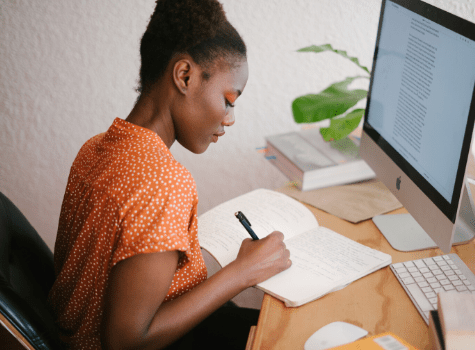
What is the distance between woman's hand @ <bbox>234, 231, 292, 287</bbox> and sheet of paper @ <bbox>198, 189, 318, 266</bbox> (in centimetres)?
6

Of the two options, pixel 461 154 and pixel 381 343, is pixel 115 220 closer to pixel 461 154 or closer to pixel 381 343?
pixel 381 343

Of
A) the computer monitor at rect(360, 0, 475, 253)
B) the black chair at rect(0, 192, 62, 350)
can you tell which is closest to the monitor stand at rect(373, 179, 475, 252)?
the computer monitor at rect(360, 0, 475, 253)

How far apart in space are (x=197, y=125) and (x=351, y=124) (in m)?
0.51

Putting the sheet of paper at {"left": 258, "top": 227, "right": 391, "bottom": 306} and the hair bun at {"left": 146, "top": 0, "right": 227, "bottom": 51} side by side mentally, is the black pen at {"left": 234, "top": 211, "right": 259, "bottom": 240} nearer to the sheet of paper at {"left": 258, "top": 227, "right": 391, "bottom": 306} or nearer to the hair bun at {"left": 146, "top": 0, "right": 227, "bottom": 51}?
the sheet of paper at {"left": 258, "top": 227, "right": 391, "bottom": 306}

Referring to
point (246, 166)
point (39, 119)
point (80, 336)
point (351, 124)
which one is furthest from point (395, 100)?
point (39, 119)

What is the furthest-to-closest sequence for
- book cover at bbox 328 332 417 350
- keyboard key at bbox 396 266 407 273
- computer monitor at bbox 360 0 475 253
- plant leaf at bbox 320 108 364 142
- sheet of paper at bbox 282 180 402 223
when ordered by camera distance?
plant leaf at bbox 320 108 364 142, sheet of paper at bbox 282 180 402 223, keyboard key at bbox 396 266 407 273, computer monitor at bbox 360 0 475 253, book cover at bbox 328 332 417 350

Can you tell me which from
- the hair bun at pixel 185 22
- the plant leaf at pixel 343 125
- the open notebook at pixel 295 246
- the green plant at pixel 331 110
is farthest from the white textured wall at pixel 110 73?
the hair bun at pixel 185 22

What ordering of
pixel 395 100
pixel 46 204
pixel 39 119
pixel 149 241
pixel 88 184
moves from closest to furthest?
pixel 149 241
pixel 88 184
pixel 395 100
pixel 39 119
pixel 46 204

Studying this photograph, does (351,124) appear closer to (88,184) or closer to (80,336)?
(88,184)

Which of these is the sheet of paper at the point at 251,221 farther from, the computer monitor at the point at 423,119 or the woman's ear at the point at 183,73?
the woman's ear at the point at 183,73

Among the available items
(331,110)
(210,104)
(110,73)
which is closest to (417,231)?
(331,110)

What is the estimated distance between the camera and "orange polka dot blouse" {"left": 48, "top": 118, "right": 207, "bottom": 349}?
2.04ft

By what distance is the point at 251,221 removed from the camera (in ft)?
3.06

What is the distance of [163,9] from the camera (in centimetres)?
75
